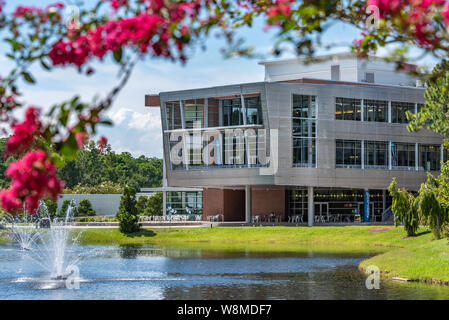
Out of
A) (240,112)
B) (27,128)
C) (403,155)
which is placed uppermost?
(240,112)

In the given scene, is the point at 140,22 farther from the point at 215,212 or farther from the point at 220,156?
the point at 215,212

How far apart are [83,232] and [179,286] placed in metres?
37.7

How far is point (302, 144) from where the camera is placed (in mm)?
66188

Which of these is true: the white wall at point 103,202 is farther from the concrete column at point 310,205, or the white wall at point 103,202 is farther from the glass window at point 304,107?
the glass window at point 304,107

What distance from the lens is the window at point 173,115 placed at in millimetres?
70250

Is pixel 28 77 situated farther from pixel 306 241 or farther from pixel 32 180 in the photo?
pixel 306 241

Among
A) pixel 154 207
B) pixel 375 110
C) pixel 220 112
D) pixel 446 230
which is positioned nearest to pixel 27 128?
pixel 446 230

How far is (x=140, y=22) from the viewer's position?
550 centimetres

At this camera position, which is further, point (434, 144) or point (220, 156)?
point (434, 144)

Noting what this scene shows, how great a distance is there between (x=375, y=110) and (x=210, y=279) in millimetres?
42686

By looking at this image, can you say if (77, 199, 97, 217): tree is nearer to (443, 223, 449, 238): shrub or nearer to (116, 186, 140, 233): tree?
(116, 186, 140, 233): tree

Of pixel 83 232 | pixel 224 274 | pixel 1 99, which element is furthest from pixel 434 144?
pixel 1 99

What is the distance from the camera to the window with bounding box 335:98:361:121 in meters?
67.6

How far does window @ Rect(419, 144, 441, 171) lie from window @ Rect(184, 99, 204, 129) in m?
22.5
